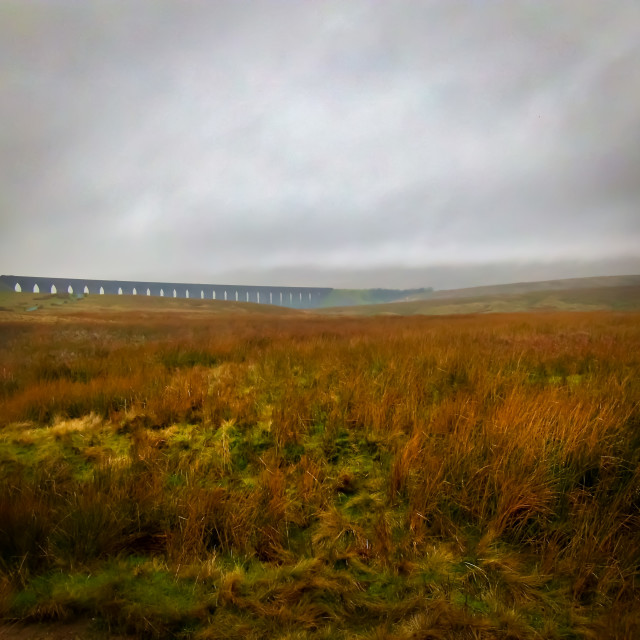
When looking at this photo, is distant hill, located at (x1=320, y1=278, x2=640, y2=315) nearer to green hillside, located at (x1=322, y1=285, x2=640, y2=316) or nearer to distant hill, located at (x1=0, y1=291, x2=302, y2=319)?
green hillside, located at (x1=322, y1=285, x2=640, y2=316)

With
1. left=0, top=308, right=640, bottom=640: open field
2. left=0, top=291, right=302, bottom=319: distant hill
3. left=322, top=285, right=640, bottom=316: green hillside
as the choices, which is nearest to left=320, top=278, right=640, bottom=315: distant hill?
left=322, top=285, right=640, bottom=316: green hillside

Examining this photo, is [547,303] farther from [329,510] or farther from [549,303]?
[329,510]

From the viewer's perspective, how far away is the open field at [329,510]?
171cm

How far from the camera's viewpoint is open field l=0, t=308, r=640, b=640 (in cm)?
171

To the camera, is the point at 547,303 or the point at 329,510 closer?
the point at 329,510

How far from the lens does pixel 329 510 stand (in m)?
2.55

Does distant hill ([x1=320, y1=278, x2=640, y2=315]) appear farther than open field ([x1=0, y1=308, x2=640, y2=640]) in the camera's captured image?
Yes

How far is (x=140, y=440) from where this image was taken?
3660 mm

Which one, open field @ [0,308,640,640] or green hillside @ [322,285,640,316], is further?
green hillside @ [322,285,640,316]

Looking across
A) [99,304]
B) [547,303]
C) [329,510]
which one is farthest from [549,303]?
[99,304]

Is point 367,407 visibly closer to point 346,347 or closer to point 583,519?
point 583,519

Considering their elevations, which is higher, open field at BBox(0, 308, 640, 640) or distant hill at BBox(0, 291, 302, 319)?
distant hill at BBox(0, 291, 302, 319)

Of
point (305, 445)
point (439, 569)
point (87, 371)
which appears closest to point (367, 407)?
point (305, 445)

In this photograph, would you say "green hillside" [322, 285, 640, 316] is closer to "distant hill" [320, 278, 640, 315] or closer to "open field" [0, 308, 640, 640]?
"distant hill" [320, 278, 640, 315]
